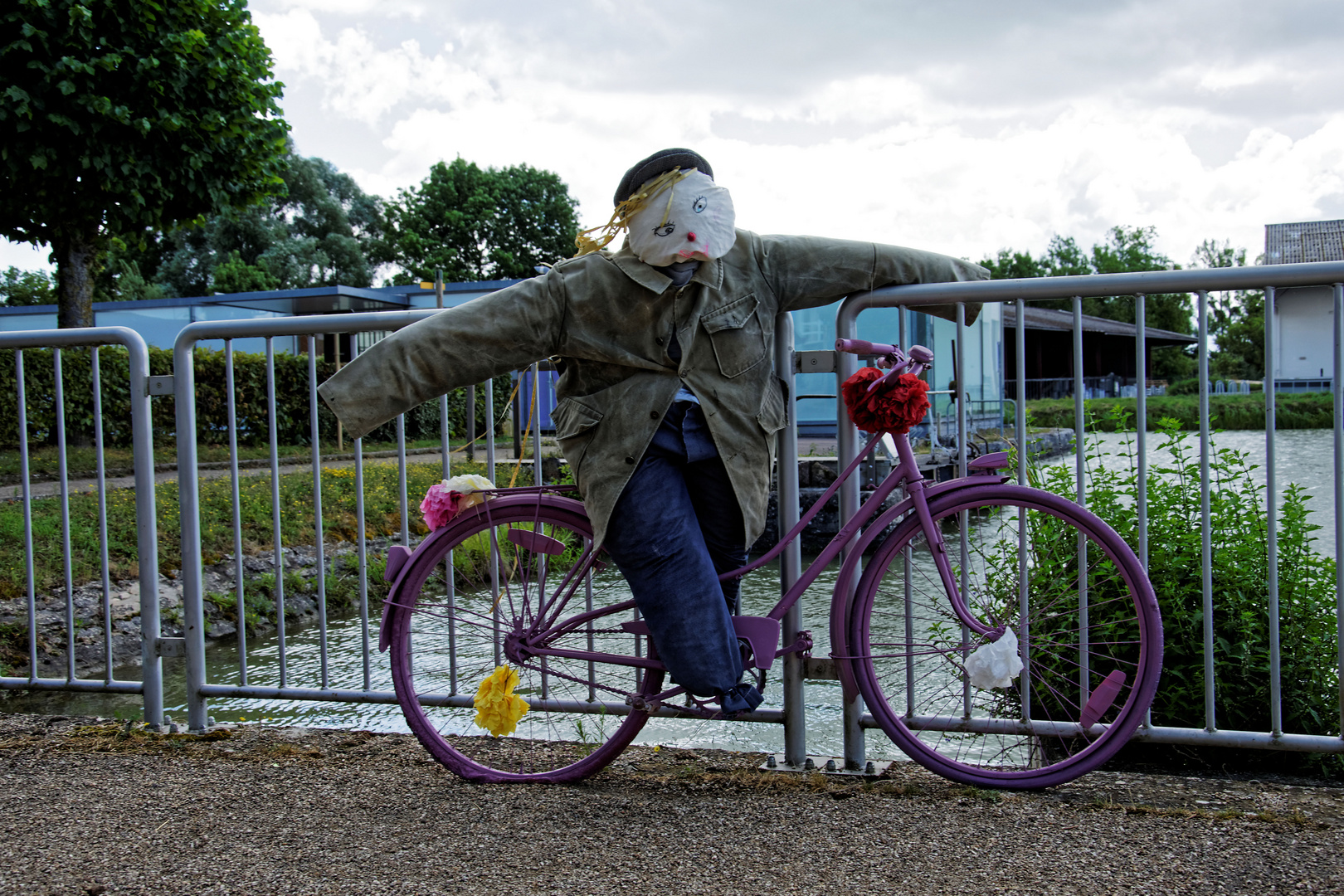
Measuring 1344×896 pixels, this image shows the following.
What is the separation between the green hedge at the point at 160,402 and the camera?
12242mm

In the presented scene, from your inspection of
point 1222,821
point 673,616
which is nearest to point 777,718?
point 673,616

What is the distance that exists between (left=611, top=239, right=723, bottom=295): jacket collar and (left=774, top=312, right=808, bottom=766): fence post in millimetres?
308

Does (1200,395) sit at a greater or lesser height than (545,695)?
greater

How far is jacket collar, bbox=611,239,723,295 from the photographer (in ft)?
8.25

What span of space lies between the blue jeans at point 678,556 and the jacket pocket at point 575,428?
0.16 metres

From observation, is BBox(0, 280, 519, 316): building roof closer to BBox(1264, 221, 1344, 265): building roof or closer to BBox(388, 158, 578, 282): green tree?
BBox(388, 158, 578, 282): green tree

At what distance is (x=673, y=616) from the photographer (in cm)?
250

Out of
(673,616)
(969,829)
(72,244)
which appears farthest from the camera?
(72,244)

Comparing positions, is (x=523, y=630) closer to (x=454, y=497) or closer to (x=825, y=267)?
(x=454, y=497)

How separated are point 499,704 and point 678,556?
0.65 meters

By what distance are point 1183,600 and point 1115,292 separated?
1.14 metres

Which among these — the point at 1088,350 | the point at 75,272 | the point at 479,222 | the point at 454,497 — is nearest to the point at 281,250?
the point at 479,222

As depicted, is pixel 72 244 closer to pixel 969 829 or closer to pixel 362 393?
pixel 362 393

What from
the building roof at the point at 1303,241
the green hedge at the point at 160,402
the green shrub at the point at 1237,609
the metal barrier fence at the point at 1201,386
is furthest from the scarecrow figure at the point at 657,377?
the building roof at the point at 1303,241
